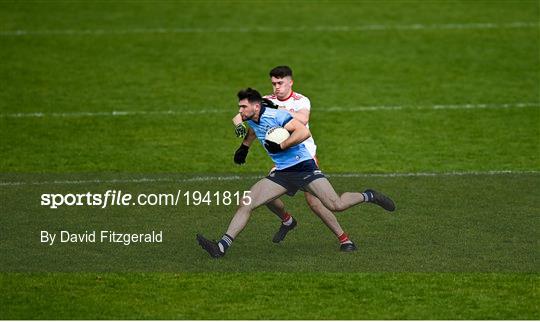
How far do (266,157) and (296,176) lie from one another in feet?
25.6

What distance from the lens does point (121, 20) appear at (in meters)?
32.3

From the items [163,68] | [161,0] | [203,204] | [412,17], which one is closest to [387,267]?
[203,204]

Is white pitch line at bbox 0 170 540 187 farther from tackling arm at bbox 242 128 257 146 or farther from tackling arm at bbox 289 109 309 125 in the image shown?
tackling arm at bbox 289 109 309 125

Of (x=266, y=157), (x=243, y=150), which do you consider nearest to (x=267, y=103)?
(x=243, y=150)

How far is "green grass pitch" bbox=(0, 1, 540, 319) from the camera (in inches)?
556

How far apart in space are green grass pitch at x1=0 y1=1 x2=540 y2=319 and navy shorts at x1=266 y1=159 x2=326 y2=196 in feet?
3.06

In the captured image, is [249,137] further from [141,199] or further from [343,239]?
[141,199]

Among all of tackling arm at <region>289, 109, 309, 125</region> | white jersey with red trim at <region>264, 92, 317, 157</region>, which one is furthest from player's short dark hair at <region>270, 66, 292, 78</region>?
tackling arm at <region>289, 109, 309, 125</region>

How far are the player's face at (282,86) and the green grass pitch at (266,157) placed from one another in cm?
193

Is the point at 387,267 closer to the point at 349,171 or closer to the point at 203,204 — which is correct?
the point at 203,204

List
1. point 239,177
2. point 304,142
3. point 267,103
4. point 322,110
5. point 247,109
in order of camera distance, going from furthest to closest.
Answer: point 322,110
point 239,177
point 304,142
point 267,103
point 247,109

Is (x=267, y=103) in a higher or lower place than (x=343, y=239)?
higher

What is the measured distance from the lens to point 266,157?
23109mm

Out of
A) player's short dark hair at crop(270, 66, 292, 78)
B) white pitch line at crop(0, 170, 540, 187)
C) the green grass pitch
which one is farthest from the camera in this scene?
white pitch line at crop(0, 170, 540, 187)
